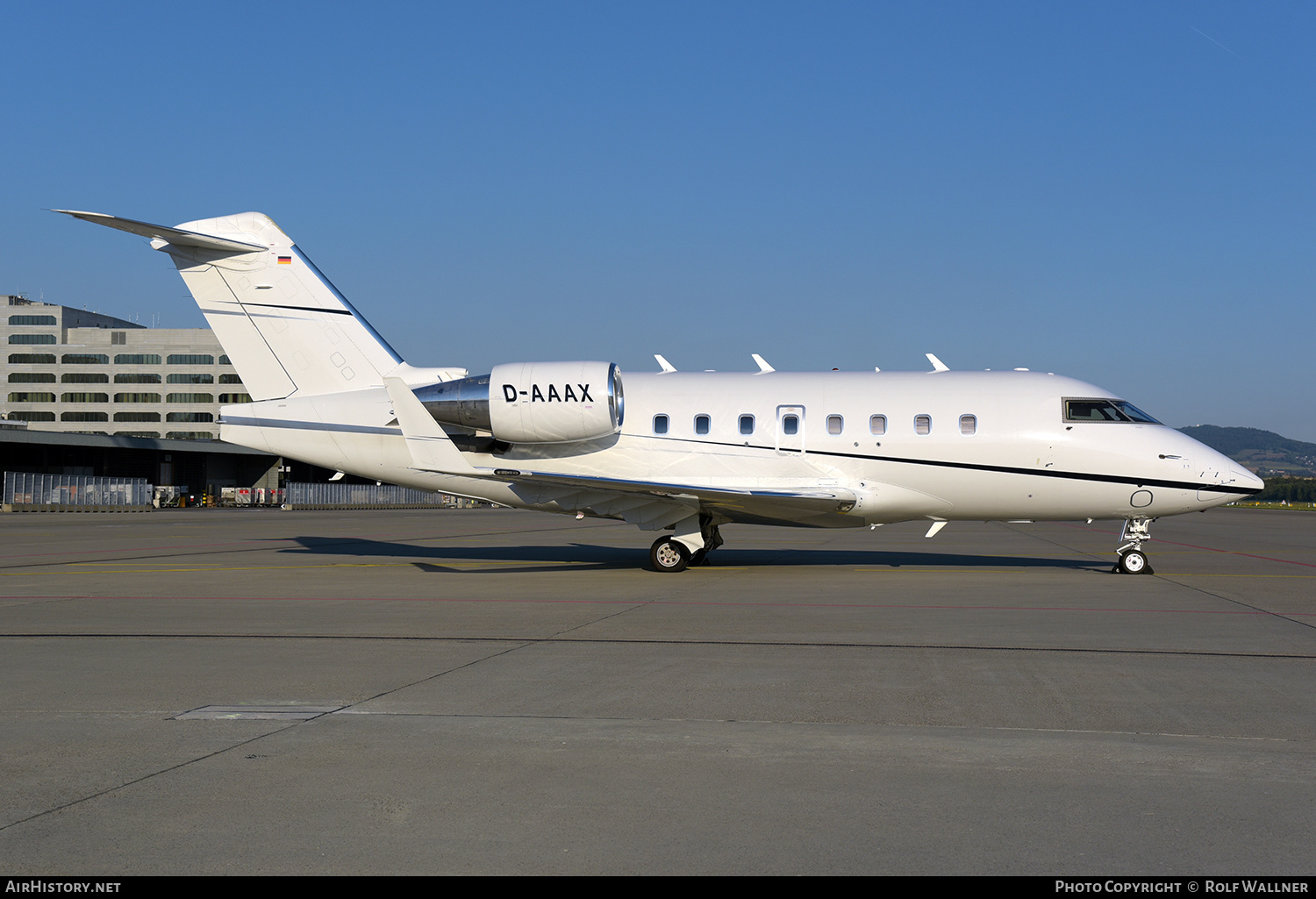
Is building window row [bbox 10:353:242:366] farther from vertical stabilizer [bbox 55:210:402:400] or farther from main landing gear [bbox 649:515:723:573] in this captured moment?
main landing gear [bbox 649:515:723:573]

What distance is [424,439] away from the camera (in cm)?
1677

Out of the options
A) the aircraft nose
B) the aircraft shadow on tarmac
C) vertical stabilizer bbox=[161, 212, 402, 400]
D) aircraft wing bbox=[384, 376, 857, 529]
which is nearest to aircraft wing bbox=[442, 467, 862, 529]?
aircraft wing bbox=[384, 376, 857, 529]

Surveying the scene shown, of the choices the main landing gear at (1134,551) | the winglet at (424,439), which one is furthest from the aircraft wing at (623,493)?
the main landing gear at (1134,551)

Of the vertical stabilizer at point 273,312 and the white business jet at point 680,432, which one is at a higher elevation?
the vertical stabilizer at point 273,312

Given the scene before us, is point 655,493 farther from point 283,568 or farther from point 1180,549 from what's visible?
point 1180,549

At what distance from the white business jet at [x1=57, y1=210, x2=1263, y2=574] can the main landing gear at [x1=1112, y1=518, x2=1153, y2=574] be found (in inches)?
1.5

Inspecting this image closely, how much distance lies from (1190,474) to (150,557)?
67.6 feet

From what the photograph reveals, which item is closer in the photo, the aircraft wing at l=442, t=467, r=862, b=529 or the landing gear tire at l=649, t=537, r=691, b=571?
the aircraft wing at l=442, t=467, r=862, b=529

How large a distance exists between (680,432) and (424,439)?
4607 mm

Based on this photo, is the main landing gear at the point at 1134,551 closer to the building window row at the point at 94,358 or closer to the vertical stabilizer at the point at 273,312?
the vertical stabilizer at the point at 273,312

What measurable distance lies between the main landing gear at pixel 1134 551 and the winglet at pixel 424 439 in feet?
37.5

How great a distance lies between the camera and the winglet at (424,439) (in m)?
16.7

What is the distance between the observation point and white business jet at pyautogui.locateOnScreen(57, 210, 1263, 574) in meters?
17.7

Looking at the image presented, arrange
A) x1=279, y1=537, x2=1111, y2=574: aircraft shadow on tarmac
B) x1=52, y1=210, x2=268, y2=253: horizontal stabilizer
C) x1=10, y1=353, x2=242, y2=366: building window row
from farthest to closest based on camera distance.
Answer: x1=10, y1=353, x2=242, y2=366: building window row < x1=279, y1=537, x2=1111, y2=574: aircraft shadow on tarmac < x1=52, y1=210, x2=268, y2=253: horizontal stabilizer
